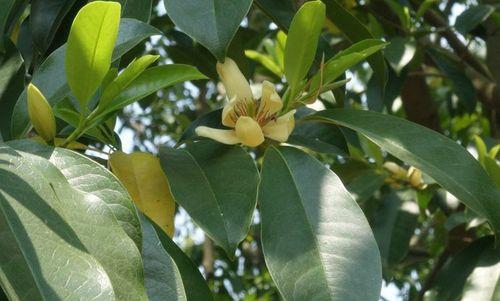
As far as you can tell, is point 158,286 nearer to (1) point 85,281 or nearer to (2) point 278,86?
(1) point 85,281

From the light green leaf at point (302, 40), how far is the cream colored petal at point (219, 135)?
9 centimetres

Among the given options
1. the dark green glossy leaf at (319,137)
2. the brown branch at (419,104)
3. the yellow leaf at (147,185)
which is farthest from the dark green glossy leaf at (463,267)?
the brown branch at (419,104)

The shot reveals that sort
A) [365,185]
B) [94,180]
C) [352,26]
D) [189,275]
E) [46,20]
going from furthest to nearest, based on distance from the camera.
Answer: [365,185], [352,26], [46,20], [189,275], [94,180]

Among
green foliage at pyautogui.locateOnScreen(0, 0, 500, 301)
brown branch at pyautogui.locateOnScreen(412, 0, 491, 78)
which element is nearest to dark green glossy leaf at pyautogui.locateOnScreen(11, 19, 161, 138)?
green foliage at pyautogui.locateOnScreen(0, 0, 500, 301)

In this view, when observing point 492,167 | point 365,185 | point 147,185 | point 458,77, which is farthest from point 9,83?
point 458,77

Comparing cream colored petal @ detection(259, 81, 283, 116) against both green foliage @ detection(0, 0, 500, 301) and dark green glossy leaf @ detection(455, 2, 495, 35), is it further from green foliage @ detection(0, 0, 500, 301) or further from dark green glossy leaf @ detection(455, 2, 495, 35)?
dark green glossy leaf @ detection(455, 2, 495, 35)

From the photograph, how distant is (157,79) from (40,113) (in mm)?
127

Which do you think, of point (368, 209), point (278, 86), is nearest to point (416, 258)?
point (368, 209)

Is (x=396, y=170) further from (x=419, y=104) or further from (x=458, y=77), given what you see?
(x=419, y=104)

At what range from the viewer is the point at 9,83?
0.92 metres

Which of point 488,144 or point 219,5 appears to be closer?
point 219,5

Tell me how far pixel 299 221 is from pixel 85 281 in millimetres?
290

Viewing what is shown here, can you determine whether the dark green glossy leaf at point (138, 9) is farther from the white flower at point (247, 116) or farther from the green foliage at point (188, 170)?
the white flower at point (247, 116)

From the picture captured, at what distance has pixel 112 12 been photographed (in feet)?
2.45
